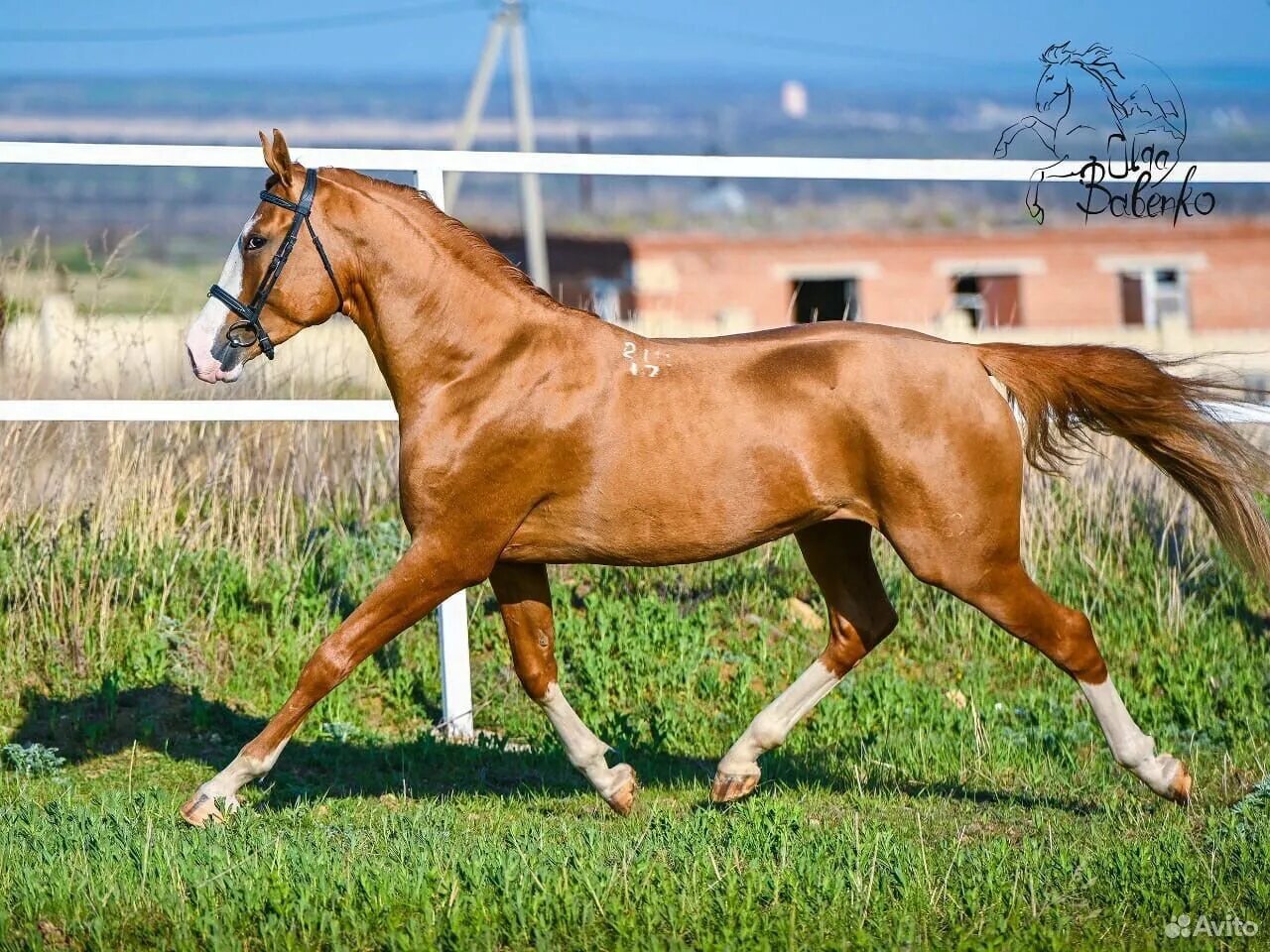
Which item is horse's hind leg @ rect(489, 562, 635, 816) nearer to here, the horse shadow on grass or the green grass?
the green grass

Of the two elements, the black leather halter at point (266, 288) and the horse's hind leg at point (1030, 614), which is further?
the horse's hind leg at point (1030, 614)

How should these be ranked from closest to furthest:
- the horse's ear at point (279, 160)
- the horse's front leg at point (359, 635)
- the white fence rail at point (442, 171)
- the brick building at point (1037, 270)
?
1. the horse's ear at point (279, 160)
2. the horse's front leg at point (359, 635)
3. the white fence rail at point (442, 171)
4. the brick building at point (1037, 270)

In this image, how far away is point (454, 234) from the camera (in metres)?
5.01

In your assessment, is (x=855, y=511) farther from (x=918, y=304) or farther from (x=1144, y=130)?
(x=918, y=304)

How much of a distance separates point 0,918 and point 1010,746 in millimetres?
3806

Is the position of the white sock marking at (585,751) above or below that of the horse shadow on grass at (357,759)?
above

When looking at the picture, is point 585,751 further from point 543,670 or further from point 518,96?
point 518,96

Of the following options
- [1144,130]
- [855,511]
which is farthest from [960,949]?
[1144,130]

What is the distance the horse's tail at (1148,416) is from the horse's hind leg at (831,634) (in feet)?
2.42

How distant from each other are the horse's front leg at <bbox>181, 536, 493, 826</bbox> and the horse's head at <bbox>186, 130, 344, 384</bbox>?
32.1 inches

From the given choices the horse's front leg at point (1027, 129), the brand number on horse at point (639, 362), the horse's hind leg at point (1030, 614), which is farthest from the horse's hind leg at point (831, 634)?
the horse's front leg at point (1027, 129)

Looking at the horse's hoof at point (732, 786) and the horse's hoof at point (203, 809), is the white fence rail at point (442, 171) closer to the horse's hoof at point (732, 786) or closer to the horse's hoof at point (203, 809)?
the horse's hoof at point (732, 786)

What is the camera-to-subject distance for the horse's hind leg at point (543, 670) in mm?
5211

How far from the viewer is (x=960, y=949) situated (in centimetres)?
384
